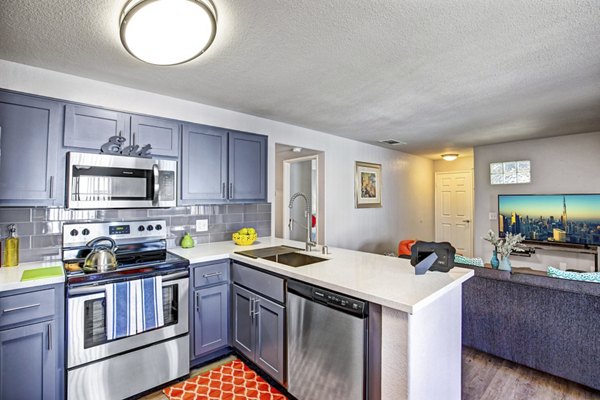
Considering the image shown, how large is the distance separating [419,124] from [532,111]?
118cm

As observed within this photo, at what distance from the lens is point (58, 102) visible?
208 centimetres

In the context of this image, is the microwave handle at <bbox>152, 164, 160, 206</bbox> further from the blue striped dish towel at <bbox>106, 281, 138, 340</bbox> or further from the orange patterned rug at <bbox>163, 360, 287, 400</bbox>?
the orange patterned rug at <bbox>163, 360, 287, 400</bbox>

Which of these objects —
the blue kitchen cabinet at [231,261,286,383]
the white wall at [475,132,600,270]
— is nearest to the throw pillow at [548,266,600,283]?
the blue kitchen cabinet at [231,261,286,383]

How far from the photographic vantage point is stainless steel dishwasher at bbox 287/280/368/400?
153cm

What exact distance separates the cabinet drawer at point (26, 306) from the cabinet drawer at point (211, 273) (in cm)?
90

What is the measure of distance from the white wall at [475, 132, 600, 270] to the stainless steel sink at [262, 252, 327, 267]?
14.4 ft

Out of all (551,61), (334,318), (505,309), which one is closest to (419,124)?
(551,61)

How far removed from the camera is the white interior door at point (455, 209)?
655 centimetres

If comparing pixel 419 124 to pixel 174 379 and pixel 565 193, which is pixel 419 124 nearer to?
pixel 565 193

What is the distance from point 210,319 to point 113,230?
108cm

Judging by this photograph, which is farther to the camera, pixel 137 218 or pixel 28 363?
pixel 137 218

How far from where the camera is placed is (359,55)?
199 cm

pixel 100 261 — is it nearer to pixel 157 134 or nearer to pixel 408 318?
pixel 157 134

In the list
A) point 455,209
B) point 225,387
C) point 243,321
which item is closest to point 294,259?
point 243,321
